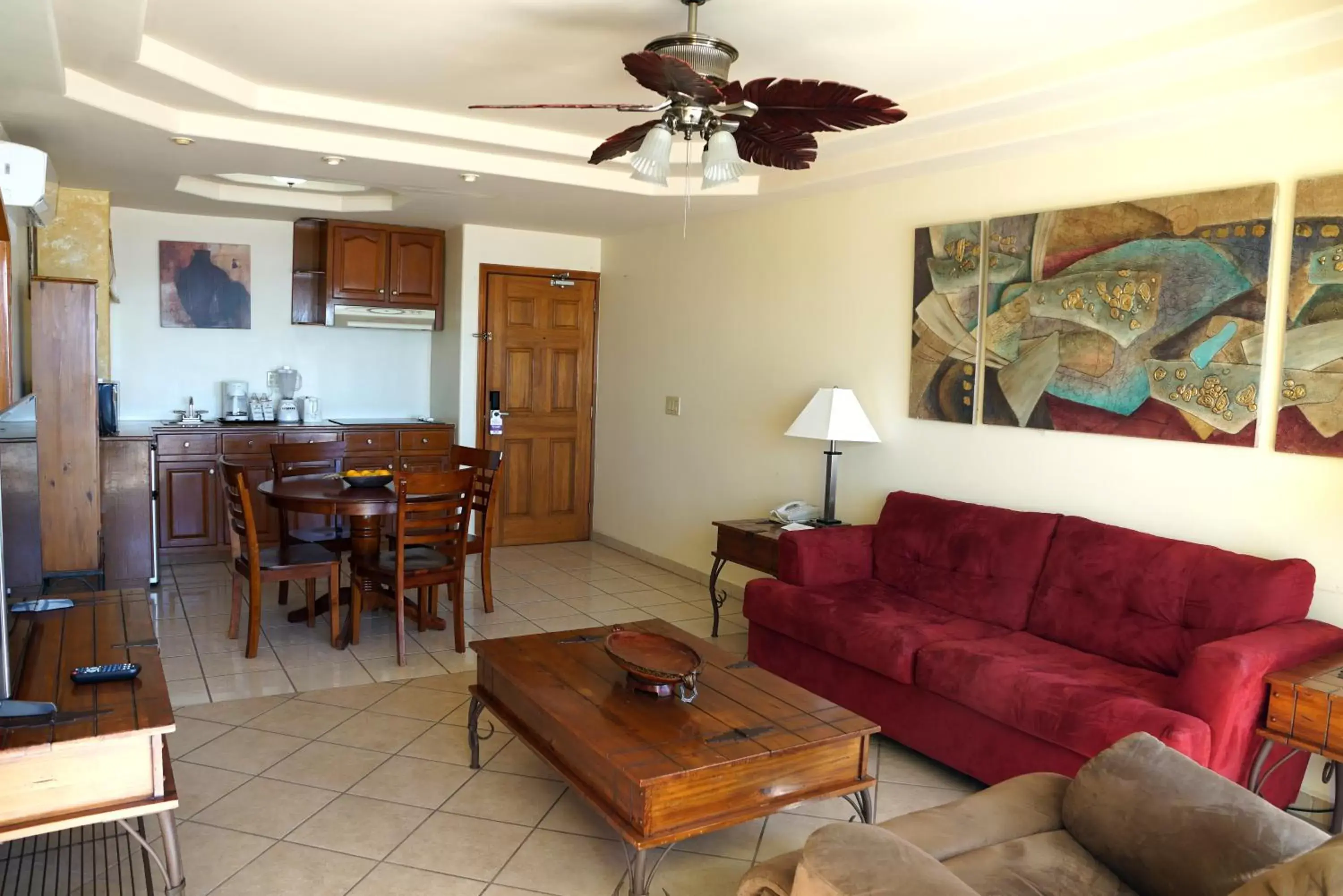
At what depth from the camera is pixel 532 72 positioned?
11.7 ft

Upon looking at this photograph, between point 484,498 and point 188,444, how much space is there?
2343 mm

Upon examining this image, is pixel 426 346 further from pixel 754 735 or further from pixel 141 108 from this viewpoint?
pixel 754 735

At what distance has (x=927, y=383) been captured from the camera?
4.26m

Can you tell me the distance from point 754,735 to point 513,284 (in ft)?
15.9

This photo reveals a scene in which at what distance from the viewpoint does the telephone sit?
4.64 metres

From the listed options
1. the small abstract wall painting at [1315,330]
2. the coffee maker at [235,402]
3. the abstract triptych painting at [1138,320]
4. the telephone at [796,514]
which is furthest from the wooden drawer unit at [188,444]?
the small abstract wall painting at [1315,330]

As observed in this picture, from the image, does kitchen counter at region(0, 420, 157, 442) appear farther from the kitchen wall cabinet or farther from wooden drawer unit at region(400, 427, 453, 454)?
wooden drawer unit at region(400, 427, 453, 454)

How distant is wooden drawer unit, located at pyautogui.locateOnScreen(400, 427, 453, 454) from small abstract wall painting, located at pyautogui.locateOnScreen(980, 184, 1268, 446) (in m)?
3.95

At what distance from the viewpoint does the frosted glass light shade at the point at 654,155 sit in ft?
8.76

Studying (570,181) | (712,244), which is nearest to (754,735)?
(570,181)

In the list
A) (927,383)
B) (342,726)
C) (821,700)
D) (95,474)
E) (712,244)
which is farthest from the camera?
(712,244)

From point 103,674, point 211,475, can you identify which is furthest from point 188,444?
→ point 103,674

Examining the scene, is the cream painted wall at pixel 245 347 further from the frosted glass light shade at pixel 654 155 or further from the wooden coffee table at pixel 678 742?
the frosted glass light shade at pixel 654 155

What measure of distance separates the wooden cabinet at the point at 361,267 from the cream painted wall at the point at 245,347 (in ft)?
0.46
